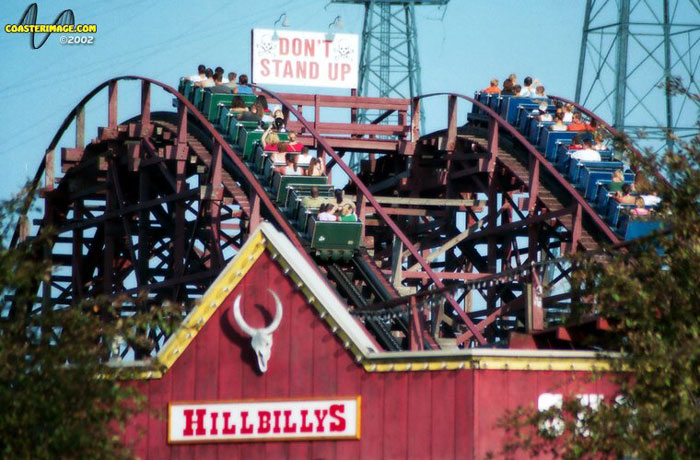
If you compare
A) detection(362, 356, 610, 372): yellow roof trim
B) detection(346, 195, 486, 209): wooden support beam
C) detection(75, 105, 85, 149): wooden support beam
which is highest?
detection(75, 105, 85, 149): wooden support beam

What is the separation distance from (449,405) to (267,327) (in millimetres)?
2338

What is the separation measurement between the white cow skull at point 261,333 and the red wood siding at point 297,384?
13 centimetres

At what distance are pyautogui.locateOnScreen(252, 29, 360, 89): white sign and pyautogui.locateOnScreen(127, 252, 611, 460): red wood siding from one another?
70.8 ft

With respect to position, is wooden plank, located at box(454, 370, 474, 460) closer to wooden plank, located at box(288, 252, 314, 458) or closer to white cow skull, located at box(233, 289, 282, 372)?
wooden plank, located at box(288, 252, 314, 458)

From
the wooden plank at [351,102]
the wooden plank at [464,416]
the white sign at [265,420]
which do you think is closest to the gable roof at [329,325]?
the wooden plank at [464,416]

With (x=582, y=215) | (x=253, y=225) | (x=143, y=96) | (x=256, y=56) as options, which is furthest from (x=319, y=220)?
(x=256, y=56)

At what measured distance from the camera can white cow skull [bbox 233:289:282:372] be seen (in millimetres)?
19094

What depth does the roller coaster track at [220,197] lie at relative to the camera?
28.6m

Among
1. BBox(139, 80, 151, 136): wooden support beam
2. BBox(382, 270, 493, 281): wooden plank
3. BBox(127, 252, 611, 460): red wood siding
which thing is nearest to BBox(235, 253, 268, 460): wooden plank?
BBox(127, 252, 611, 460): red wood siding

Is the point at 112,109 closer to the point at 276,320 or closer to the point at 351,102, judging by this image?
the point at 351,102

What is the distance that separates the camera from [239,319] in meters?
19.1

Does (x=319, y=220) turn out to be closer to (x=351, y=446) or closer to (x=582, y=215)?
(x=582, y=215)

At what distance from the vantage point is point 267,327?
19172 mm

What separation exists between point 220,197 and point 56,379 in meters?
14.6
